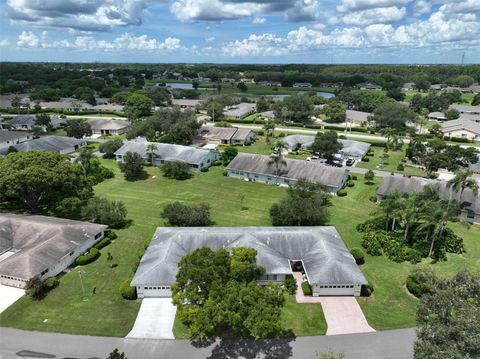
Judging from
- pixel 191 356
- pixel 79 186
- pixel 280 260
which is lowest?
pixel 191 356

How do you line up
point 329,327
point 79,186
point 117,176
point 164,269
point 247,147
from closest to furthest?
point 329,327 → point 164,269 → point 79,186 → point 117,176 → point 247,147

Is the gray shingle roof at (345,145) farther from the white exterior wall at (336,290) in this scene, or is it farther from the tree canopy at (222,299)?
the tree canopy at (222,299)

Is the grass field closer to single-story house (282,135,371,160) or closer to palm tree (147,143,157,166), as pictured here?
palm tree (147,143,157,166)

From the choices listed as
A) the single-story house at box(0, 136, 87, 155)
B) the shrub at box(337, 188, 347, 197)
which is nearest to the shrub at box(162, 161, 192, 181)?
the single-story house at box(0, 136, 87, 155)

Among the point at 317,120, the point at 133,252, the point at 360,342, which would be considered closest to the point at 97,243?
the point at 133,252

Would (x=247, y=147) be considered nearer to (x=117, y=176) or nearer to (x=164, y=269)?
(x=117, y=176)

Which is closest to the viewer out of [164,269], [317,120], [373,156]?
[164,269]
